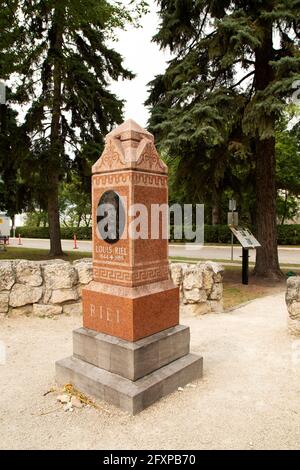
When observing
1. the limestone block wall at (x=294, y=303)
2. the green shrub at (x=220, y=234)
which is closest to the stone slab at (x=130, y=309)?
the limestone block wall at (x=294, y=303)

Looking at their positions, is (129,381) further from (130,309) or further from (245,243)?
(245,243)

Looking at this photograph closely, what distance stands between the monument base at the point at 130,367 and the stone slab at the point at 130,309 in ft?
0.32

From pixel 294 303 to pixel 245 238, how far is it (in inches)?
198

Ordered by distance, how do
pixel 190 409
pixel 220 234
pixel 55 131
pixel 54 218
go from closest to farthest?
pixel 190 409 → pixel 55 131 → pixel 54 218 → pixel 220 234

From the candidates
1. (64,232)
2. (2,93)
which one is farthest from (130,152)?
(64,232)

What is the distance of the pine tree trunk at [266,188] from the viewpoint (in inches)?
464

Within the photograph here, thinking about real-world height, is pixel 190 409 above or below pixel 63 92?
below

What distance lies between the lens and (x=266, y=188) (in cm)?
1189

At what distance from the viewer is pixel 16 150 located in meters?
15.9

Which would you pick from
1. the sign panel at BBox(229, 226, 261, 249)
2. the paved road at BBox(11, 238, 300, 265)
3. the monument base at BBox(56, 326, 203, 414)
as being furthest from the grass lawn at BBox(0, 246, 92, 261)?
the monument base at BBox(56, 326, 203, 414)

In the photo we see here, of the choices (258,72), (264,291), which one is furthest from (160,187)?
(258,72)

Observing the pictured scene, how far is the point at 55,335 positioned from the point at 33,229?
1443 inches

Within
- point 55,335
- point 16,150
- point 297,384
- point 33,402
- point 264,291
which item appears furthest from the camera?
point 16,150
